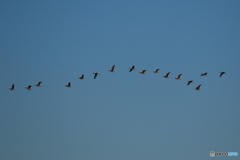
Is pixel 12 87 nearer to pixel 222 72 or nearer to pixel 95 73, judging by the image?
pixel 95 73

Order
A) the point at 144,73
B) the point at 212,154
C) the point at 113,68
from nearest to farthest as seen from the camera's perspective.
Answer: the point at 212,154 < the point at 113,68 < the point at 144,73

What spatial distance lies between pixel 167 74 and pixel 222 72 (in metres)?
12.1

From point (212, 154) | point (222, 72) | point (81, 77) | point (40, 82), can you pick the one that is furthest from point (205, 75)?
point (40, 82)

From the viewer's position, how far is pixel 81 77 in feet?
292

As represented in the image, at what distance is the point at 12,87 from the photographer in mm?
91125

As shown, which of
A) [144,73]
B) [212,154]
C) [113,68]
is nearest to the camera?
[212,154]

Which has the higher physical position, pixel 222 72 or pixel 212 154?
pixel 222 72

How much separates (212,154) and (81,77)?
32.6 meters

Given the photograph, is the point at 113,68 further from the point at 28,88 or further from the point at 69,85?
the point at 28,88

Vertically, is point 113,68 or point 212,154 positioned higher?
point 113,68

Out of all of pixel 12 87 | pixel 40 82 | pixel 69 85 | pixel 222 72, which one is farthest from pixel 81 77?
pixel 222 72

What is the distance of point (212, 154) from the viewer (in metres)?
75.3

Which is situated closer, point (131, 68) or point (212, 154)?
point (212, 154)

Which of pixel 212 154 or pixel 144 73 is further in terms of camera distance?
pixel 144 73
